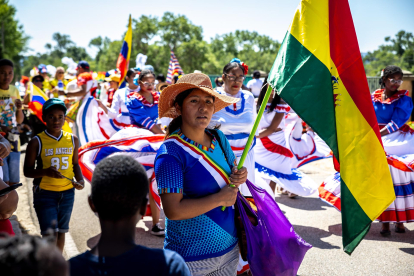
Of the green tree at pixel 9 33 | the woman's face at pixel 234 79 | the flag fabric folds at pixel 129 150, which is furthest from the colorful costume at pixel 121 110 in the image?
the green tree at pixel 9 33

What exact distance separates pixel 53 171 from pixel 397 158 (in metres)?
4.58

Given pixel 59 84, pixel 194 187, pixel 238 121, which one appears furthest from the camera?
pixel 59 84

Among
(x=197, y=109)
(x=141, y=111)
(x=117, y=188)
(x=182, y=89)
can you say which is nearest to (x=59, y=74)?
(x=141, y=111)

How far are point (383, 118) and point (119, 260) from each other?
5.15m

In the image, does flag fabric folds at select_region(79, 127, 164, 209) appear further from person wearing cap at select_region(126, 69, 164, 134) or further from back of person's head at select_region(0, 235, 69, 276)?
back of person's head at select_region(0, 235, 69, 276)

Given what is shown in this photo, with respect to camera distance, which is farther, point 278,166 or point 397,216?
point 278,166

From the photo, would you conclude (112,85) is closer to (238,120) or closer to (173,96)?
(238,120)

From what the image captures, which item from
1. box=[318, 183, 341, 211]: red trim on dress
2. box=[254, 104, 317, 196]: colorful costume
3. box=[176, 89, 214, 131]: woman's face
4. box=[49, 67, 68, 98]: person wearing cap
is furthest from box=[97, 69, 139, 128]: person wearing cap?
box=[49, 67, 68, 98]: person wearing cap

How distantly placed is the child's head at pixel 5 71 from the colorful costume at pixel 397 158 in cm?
479

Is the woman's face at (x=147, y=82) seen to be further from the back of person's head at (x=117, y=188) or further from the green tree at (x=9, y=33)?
the green tree at (x=9, y=33)

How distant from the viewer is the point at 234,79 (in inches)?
185

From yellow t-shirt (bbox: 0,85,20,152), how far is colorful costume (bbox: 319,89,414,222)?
183 inches

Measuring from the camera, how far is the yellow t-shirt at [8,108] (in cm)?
541

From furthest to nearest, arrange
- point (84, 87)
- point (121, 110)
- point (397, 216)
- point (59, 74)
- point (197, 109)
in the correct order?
point (59, 74) → point (84, 87) → point (121, 110) → point (397, 216) → point (197, 109)
